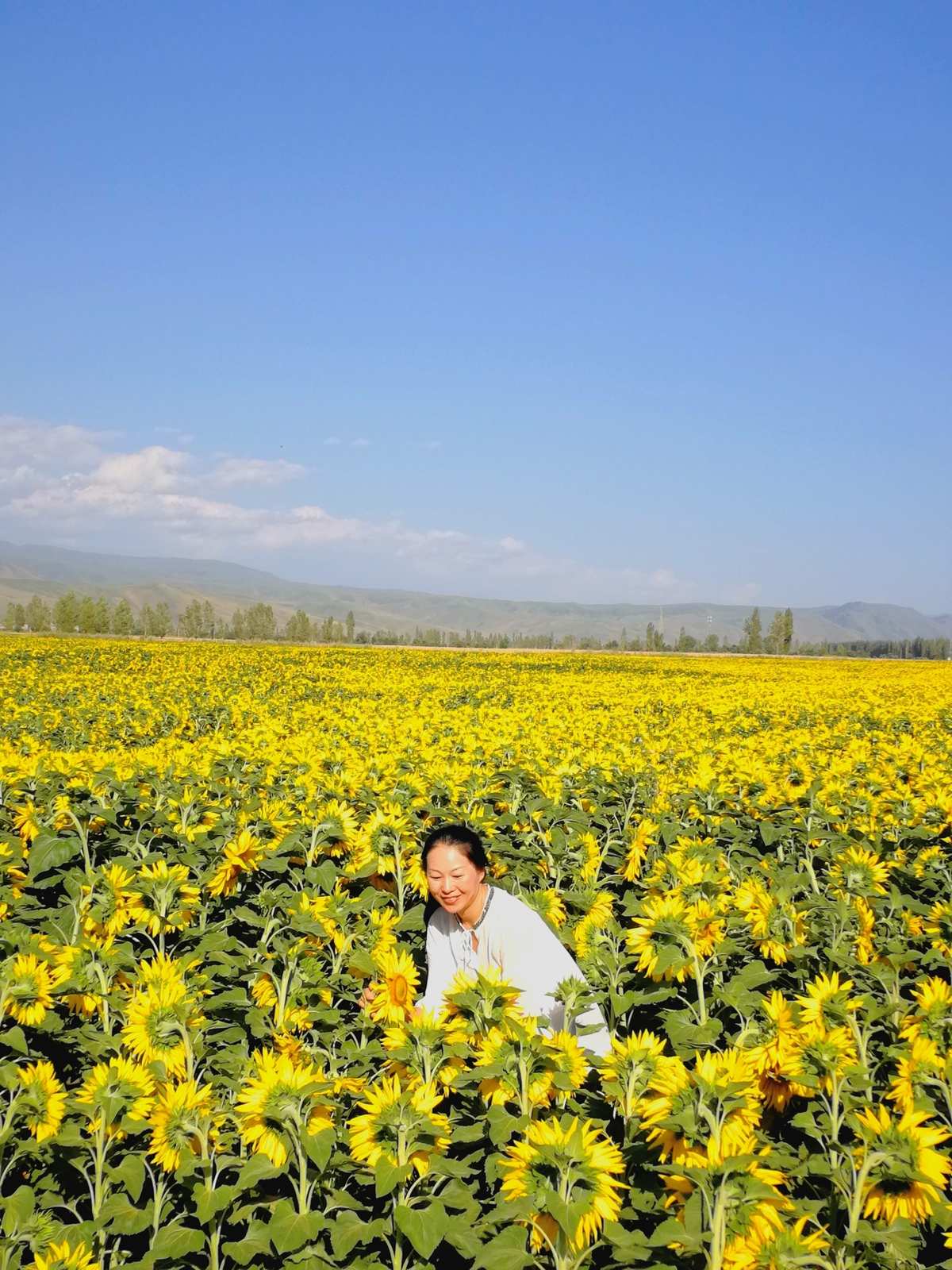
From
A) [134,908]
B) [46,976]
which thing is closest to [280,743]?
[134,908]

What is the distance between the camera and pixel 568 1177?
2.00 meters

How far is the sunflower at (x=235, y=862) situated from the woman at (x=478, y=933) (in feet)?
2.91

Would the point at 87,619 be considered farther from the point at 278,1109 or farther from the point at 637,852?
the point at 278,1109

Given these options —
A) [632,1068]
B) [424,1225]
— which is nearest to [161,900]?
[424,1225]

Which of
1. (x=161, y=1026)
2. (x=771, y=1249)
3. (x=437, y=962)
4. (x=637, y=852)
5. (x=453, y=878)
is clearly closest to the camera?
(x=771, y=1249)

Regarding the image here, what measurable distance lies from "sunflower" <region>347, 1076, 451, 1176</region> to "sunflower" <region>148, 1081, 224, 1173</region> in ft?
1.32

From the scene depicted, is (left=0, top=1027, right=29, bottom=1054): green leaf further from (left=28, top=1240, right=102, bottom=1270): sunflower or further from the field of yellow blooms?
(left=28, top=1240, right=102, bottom=1270): sunflower

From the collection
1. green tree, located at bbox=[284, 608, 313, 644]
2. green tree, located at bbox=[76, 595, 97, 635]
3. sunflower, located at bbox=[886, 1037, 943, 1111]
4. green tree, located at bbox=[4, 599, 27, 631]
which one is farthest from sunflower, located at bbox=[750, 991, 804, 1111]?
green tree, located at bbox=[4, 599, 27, 631]

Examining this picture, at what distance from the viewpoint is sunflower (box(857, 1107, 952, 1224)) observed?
1981mm

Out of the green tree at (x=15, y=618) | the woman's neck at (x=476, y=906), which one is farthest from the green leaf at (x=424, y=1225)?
the green tree at (x=15, y=618)

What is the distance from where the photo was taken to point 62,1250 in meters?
2.33

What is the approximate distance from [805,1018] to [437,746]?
20.1 ft

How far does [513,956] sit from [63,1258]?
86.7 inches

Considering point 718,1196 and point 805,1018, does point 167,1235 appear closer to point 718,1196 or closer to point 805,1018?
point 718,1196
